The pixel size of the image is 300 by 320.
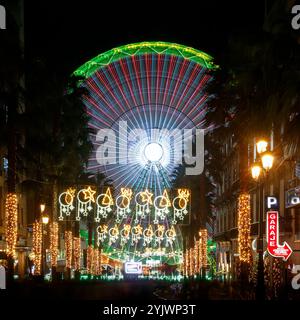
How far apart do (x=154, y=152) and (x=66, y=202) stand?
1434 centimetres

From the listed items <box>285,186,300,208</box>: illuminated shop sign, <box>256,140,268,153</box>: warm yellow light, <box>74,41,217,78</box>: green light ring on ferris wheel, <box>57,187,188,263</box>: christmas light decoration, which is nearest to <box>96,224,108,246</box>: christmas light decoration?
<box>57,187,188,263</box>: christmas light decoration

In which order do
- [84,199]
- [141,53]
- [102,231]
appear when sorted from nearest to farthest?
[84,199] → [141,53] → [102,231]

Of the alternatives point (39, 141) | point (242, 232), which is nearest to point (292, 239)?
point (242, 232)

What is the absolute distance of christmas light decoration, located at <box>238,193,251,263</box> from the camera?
123ft

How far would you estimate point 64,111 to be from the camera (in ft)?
162

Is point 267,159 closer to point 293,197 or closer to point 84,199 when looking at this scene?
point 293,197

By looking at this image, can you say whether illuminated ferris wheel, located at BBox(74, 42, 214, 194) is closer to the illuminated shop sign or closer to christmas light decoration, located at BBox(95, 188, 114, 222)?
christmas light decoration, located at BBox(95, 188, 114, 222)

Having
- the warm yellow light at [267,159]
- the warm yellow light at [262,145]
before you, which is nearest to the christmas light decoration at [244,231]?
the warm yellow light at [262,145]

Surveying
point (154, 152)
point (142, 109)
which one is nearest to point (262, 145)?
point (154, 152)

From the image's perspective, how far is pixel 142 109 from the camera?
213ft

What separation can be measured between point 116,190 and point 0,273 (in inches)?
768
